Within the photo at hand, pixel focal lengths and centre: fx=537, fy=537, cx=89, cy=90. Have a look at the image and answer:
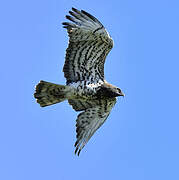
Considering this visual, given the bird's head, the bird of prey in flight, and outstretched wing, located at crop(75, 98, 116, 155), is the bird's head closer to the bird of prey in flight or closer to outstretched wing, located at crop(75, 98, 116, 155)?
the bird of prey in flight

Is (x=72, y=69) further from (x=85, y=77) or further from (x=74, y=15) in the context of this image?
(x=74, y=15)

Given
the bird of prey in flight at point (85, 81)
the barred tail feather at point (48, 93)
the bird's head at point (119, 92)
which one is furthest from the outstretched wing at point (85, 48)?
the bird's head at point (119, 92)

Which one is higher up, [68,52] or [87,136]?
[68,52]

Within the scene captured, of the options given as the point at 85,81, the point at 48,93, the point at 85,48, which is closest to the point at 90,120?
the point at 85,81

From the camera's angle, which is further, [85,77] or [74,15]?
[85,77]

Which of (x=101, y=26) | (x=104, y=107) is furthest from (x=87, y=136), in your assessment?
(x=101, y=26)

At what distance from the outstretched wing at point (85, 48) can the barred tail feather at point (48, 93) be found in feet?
1.11

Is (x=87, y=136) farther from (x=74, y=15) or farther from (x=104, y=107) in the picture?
(x=74, y=15)

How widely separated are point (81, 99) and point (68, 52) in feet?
3.92

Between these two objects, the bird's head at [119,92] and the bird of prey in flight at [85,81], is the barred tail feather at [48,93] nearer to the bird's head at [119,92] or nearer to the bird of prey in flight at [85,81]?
the bird of prey in flight at [85,81]

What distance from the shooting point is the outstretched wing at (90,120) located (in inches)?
497

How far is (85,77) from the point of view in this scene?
12594mm

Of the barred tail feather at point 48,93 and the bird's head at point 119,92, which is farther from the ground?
the bird's head at point 119,92

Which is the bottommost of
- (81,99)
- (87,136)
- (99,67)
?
(87,136)
